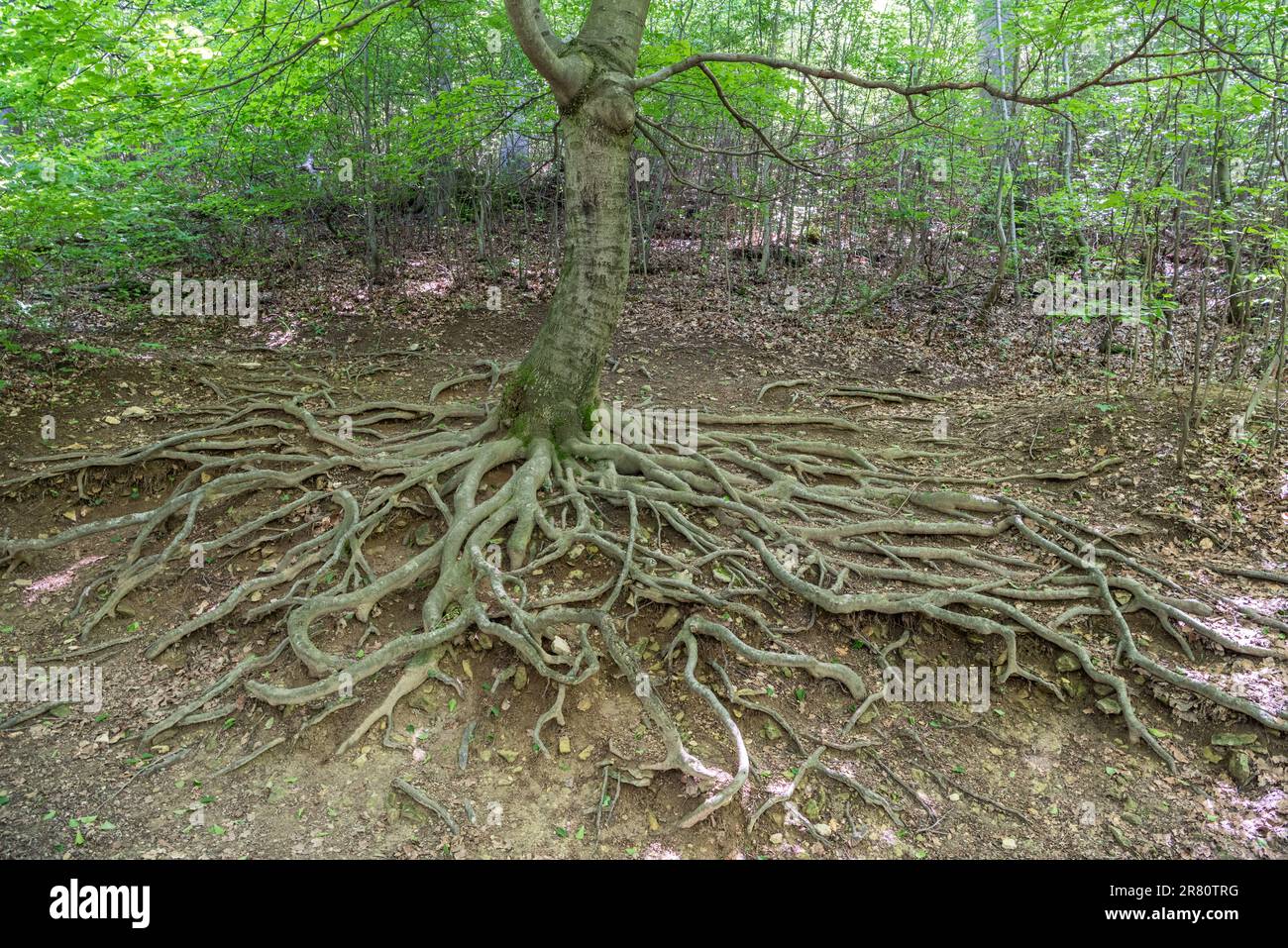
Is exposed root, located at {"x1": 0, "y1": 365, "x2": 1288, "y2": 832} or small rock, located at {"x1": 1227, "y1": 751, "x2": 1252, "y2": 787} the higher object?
exposed root, located at {"x1": 0, "y1": 365, "x2": 1288, "y2": 832}

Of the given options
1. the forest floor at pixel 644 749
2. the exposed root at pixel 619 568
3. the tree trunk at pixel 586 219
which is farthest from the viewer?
the tree trunk at pixel 586 219

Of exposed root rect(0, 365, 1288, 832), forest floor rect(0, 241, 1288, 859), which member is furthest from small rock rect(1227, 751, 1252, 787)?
exposed root rect(0, 365, 1288, 832)

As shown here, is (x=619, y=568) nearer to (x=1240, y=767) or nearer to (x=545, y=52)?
(x=545, y=52)

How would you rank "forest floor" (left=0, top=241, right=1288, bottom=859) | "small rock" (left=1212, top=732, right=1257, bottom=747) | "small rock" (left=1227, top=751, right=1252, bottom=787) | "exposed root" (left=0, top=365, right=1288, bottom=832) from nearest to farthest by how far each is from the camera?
"forest floor" (left=0, top=241, right=1288, bottom=859), "small rock" (left=1227, top=751, right=1252, bottom=787), "small rock" (left=1212, top=732, right=1257, bottom=747), "exposed root" (left=0, top=365, right=1288, bottom=832)

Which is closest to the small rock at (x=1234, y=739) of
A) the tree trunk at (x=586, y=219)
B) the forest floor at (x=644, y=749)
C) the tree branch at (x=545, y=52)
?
the forest floor at (x=644, y=749)

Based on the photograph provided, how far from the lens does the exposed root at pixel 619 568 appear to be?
4352 millimetres

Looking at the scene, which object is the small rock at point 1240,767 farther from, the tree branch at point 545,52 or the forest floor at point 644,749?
the tree branch at point 545,52

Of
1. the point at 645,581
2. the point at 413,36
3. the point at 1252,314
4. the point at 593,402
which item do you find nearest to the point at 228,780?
the point at 645,581

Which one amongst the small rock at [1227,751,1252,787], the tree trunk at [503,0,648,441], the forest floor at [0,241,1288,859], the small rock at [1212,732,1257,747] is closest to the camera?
the forest floor at [0,241,1288,859]

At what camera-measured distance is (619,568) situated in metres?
4.93

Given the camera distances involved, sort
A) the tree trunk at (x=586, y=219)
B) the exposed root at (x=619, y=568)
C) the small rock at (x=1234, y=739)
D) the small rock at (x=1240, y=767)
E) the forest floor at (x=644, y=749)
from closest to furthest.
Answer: the forest floor at (x=644, y=749)
the small rock at (x=1240, y=767)
the small rock at (x=1234, y=739)
the exposed root at (x=619, y=568)
the tree trunk at (x=586, y=219)

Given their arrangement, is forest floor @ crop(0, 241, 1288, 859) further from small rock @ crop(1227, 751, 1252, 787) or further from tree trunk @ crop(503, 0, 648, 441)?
tree trunk @ crop(503, 0, 648, 441)

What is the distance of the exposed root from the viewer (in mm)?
4352
